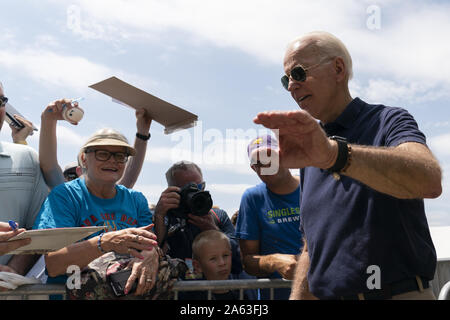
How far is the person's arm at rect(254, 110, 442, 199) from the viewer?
1348mm

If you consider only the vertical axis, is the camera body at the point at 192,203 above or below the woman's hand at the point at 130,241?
above

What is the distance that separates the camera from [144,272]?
249cm

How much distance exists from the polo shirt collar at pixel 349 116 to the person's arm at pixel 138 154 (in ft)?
7.38

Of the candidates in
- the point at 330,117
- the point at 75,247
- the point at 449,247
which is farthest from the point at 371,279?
the point at 449,247

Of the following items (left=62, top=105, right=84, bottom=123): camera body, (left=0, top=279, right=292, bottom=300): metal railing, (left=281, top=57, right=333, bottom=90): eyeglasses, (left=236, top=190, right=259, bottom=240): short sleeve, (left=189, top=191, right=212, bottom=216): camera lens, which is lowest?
(left=0, top=279, right=292, bottom=300): metal railing

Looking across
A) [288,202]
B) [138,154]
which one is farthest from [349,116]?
[138,154]

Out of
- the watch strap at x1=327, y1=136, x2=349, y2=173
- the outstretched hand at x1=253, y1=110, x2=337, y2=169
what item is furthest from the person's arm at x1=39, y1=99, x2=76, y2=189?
the watch strap at x1=327, y1=136, x2=349, y2=173

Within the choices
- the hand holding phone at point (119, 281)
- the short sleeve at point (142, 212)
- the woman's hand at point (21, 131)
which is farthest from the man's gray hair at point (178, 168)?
the woman's hand at point (21, 131)

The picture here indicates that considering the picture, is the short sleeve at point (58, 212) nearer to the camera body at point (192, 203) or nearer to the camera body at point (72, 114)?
the camera body at point (72, 114)

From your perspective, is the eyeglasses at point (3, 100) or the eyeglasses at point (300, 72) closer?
the eyeglasses at point (300, 72)

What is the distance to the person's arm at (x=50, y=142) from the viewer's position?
3.18m

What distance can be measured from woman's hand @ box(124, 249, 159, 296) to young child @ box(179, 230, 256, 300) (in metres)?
0.55

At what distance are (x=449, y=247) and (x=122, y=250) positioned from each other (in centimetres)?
472

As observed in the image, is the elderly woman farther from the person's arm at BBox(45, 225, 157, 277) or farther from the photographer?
the photographer
